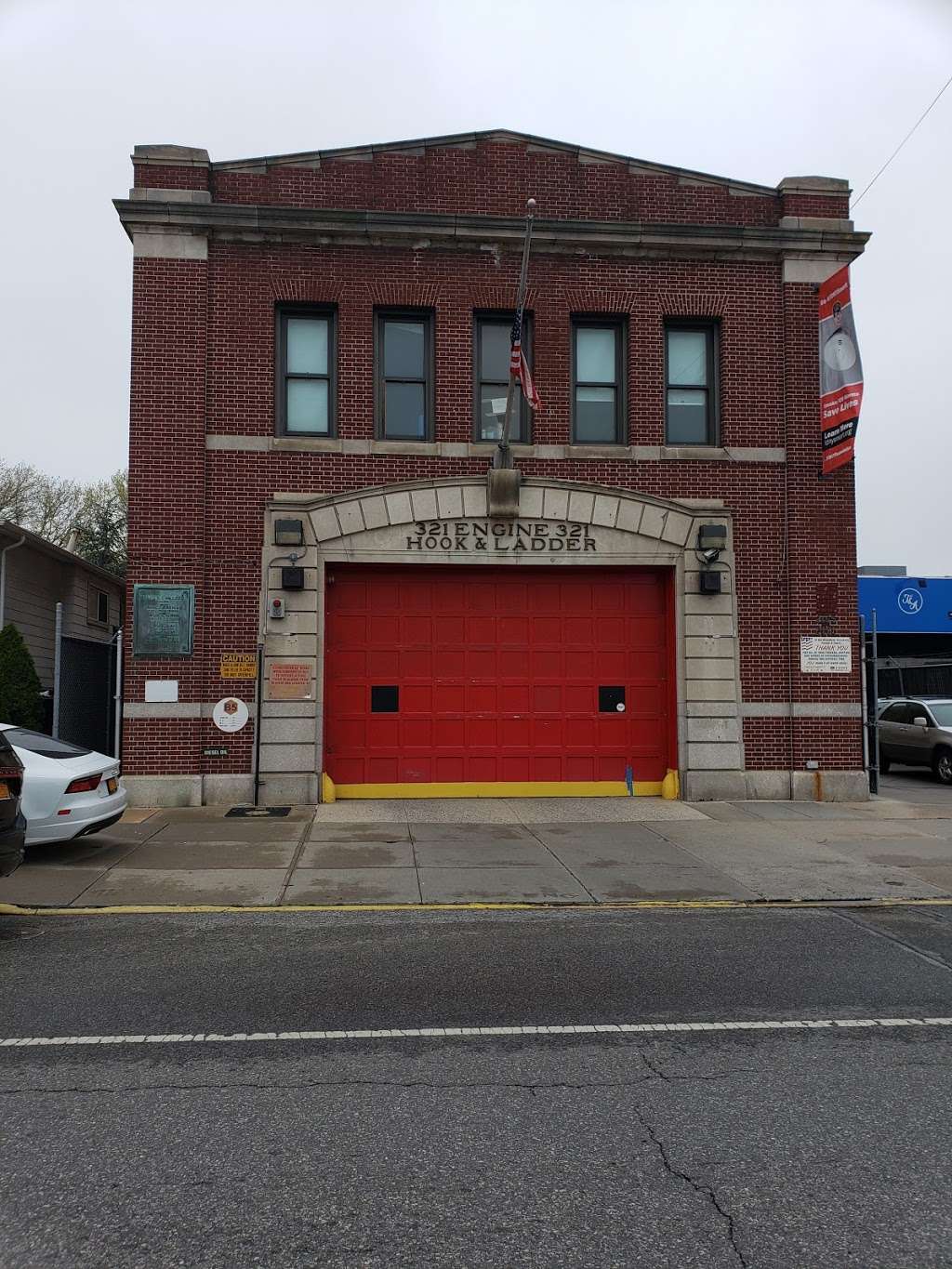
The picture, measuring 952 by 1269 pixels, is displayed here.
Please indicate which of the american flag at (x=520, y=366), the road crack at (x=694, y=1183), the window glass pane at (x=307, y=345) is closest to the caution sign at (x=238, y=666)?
the window glass pane at (x=307, y=345)

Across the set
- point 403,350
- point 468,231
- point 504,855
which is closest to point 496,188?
point 468,231

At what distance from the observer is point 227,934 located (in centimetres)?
748

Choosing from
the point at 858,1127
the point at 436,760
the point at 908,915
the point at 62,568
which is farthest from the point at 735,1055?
the point at 62,568

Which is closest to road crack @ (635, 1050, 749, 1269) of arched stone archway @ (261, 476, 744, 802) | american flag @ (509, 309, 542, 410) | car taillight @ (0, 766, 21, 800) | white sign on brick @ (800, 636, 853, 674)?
car taillight @ (0, 766, 21, 800)

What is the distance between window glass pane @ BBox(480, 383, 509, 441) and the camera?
48.0 feet

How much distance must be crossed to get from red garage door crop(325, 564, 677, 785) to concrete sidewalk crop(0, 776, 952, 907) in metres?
0.76

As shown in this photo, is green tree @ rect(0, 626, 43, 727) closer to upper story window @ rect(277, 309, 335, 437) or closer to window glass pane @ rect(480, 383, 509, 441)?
upper story window @ rect(277, 309, 335, 437)

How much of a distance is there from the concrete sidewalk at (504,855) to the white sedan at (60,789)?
1.24 feet

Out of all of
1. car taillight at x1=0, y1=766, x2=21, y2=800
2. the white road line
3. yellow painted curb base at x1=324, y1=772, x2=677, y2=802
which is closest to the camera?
the white road line

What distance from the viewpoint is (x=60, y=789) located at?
32.3 ft

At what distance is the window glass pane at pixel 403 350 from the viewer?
575 inches

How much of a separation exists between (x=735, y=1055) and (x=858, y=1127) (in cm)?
89

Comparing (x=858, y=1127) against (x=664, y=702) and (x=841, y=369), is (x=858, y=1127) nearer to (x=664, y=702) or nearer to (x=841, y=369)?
(x=664, y=702)

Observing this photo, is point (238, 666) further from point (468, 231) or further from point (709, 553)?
point (468, 231)
